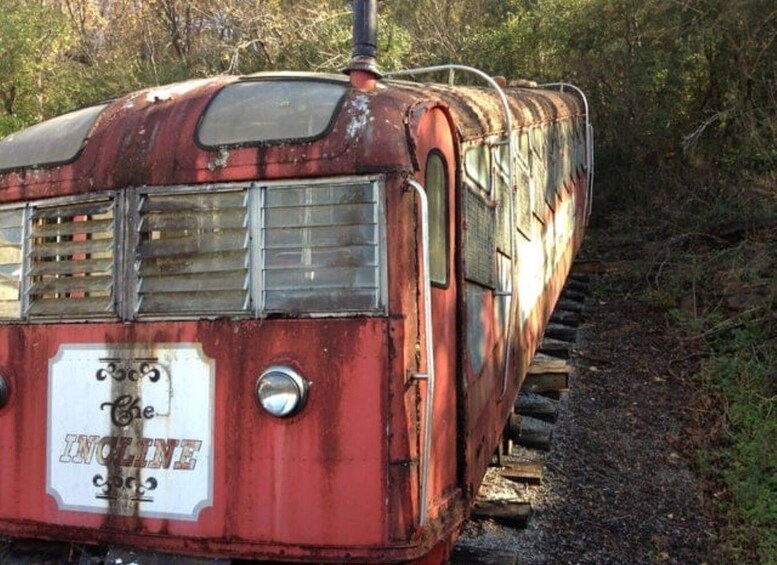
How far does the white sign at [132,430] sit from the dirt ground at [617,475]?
2.07 meters

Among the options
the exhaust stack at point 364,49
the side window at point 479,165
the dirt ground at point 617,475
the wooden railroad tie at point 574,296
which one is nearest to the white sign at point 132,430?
the exhaust stack at point 364,49

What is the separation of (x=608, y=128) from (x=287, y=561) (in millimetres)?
13673

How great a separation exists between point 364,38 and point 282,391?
5.39ft

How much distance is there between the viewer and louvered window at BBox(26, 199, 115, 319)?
3.63 metres

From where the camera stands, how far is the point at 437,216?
3.62 meters

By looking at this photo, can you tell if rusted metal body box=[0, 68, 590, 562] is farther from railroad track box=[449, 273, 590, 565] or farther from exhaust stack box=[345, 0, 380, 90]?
railroad track box=[449, 273, 590, 565]

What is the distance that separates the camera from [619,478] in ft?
21.6

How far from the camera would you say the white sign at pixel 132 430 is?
340 centimetres

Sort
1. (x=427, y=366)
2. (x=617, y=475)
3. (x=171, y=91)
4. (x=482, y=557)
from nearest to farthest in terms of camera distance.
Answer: (x=427, y=366) → (x=171, y=91) → (x=482, y=557) → (x=617, y=475)

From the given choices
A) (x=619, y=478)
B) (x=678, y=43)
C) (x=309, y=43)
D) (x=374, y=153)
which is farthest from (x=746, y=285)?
(x=309, y=43)

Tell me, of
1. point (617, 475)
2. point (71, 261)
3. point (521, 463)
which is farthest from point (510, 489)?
point (71, 261)

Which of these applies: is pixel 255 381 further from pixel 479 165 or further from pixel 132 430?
pixel 479 165

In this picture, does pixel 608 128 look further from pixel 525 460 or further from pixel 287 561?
pixel 287 561

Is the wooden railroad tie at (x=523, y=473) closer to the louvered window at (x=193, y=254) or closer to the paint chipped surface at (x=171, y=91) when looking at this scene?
the louvered window at (x=193, y=254)
